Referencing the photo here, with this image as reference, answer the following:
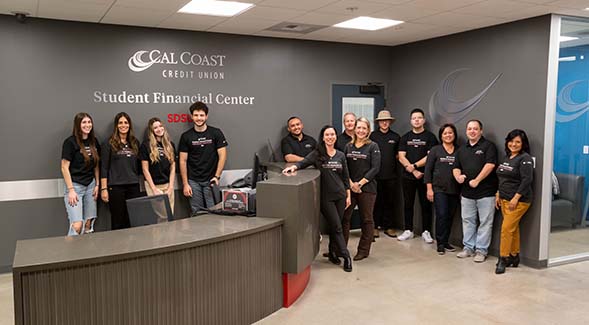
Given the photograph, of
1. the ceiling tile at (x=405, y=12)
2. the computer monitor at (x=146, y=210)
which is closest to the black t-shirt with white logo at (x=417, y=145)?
the ceiling tile at (x=405, y=12)

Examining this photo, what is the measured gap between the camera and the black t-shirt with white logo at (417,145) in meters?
6.71

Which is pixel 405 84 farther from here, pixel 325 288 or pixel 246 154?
pixel 325 288

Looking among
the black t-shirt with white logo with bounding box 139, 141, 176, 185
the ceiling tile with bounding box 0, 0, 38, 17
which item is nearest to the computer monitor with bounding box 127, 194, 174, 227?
the black t-shirt with white logo with bounding box 139, 141, 176, 185

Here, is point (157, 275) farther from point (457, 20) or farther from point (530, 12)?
point (530, 12)

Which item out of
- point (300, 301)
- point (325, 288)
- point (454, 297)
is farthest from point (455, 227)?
point (300, 301)

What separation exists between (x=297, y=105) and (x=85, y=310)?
4.59m

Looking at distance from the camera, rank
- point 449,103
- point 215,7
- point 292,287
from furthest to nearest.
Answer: point 449,103 < point 215,7 < point 292,287

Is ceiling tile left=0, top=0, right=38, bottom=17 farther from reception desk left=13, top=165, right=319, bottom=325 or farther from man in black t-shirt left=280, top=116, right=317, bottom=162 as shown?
man in black t-shirt left=280, top=116, right=317, bottom=162

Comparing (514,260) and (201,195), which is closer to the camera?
(514,260)

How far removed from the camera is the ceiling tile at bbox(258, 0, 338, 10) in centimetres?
467

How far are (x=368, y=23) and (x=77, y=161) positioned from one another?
139 inches

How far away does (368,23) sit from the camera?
5930 millimetres

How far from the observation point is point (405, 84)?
7477mm

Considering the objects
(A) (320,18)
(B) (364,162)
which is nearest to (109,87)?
(A) (320,18)
